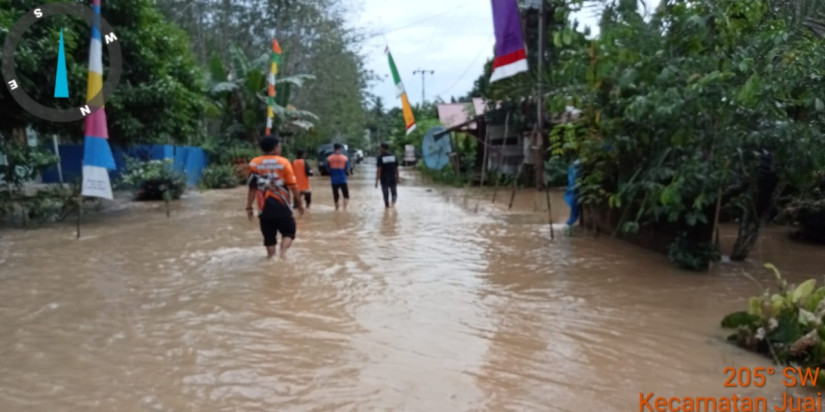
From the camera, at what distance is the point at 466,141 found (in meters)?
26.7

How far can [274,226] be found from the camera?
25.6 ft

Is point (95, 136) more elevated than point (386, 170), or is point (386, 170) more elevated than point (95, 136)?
point (95, 136)

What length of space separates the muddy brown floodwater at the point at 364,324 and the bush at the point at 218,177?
1249 cm

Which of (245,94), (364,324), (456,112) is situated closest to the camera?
(364,324)

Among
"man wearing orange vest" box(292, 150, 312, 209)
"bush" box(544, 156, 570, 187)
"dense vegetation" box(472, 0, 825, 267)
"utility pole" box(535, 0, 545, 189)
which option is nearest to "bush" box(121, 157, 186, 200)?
"man wearing orange vest" box(292, 150, 312, 209)

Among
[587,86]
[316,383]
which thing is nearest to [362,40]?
[587,86]

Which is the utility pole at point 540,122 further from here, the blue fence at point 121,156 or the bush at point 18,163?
the bush at point 18,163

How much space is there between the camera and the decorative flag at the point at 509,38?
837 cm

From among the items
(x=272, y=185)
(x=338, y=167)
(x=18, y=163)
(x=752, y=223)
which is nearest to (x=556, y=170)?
(x=338, y=167)

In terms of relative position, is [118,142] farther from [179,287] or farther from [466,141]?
[466,141]

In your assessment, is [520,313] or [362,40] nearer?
[520,313]

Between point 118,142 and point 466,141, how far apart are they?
15855mm

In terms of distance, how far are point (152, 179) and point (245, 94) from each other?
31.6 ft

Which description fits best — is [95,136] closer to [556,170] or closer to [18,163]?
[18,163]
